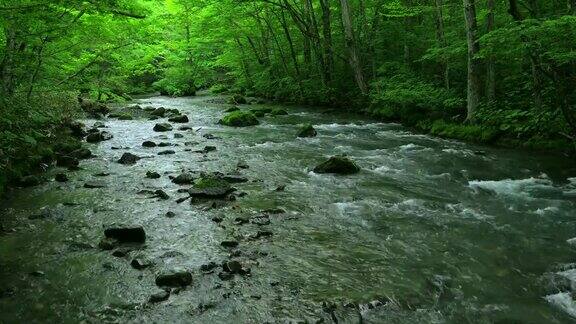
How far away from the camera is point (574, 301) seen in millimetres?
4730

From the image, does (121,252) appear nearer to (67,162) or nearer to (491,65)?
(67,162)

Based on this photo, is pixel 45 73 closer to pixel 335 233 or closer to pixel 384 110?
pixel 335 233

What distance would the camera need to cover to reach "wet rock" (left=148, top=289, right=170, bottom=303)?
15.6 ft

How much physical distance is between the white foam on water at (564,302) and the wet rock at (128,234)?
5.37 meters

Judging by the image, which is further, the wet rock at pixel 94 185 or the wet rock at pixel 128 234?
the wet rock at pixel 94 185

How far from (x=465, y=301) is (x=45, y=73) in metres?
12.3

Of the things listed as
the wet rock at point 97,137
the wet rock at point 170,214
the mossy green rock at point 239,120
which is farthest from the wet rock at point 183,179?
the mossy green rock at point 239,120

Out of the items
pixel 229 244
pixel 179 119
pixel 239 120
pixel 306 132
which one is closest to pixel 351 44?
pixel 239 120

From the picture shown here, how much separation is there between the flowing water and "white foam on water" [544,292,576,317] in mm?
15

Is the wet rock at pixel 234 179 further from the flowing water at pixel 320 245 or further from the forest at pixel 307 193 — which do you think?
the flowing water at pixel 320 245

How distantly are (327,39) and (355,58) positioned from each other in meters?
2.46

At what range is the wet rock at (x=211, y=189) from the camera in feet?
27.0

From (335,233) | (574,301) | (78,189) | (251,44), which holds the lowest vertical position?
(574,301)

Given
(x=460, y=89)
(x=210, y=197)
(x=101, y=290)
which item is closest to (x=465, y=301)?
(x=101, y=290)
